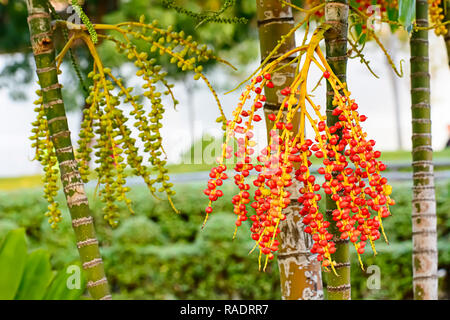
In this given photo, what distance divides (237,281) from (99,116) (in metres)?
2.37

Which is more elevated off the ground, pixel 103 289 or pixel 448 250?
pixel 103 289

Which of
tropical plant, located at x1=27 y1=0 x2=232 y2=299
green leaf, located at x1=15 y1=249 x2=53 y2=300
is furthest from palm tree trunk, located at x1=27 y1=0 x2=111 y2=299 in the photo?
green leaf, located at x1=15 y1=249 x2=53 y2=300

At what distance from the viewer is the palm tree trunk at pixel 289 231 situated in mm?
935

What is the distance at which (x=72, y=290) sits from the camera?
1.05 m

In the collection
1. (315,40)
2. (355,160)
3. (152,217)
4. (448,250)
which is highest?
(315,40)

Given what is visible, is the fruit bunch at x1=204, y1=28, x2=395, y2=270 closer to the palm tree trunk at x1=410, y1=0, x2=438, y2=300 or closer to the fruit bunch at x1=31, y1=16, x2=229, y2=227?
the fruit bunch at x1=31, y1=16, x2=229, y2=227

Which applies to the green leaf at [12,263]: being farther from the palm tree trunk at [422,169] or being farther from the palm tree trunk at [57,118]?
the palm tree trunk at [422,169]

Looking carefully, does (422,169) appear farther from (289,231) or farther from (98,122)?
(98,122)

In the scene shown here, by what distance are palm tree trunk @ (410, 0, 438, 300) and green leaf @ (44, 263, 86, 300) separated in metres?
0.79

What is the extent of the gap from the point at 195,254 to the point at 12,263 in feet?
6.77

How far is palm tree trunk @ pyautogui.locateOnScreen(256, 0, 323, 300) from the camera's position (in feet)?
3.07

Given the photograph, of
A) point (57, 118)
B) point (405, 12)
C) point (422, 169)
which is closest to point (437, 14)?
point (422, 169)
